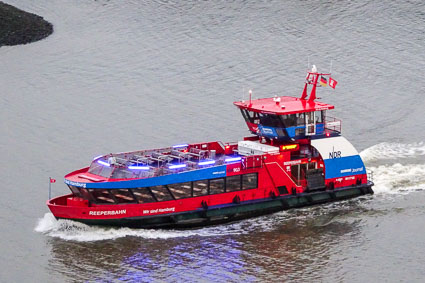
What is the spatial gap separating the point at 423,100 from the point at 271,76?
994 cm

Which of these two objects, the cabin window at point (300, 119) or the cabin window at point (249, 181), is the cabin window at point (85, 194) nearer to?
the cabin window at point (249, 181)

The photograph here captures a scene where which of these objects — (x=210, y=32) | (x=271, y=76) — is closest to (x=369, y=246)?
(x=271, y=76)

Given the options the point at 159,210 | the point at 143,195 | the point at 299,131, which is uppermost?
the point at 299,131

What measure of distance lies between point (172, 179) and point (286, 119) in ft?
21.5

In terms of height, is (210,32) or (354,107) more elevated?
(210,32)

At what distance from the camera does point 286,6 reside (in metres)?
76.9

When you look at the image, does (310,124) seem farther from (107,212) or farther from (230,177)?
(107,212)

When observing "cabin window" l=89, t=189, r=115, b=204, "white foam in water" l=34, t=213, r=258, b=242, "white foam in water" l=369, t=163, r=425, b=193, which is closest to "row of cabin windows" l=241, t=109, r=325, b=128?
"white foam in water" l=369, t=163, r=425, b=193

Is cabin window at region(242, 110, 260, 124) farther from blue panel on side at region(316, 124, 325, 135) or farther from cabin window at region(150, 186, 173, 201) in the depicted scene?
cabin window at region(150, 186, 173, 201)

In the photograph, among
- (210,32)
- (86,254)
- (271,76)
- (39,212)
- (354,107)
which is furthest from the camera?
(210,32)

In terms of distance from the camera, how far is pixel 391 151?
5000 cm

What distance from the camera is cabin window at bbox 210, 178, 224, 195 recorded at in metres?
40.7

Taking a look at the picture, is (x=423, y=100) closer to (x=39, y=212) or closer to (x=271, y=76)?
(x=271, y=76)

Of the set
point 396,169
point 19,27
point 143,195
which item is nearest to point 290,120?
point 396,169
